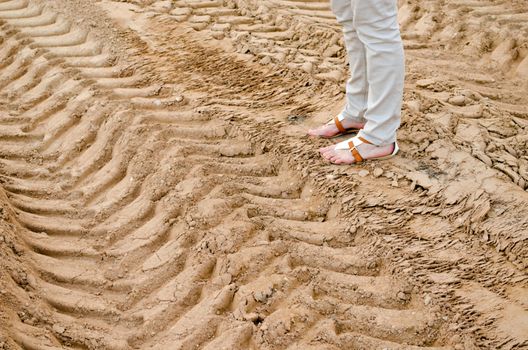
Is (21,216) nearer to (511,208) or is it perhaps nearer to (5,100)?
(5,100)

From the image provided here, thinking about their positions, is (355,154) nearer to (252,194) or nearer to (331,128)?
(331,128)

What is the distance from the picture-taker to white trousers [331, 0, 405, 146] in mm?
2713

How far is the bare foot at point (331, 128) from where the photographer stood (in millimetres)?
3303

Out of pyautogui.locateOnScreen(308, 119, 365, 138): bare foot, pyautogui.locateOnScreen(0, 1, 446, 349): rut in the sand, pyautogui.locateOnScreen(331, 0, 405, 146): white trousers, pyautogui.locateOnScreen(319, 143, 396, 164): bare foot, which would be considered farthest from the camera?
pyautogui.locateOnScreen(308, 119, 365, 138): bare foot

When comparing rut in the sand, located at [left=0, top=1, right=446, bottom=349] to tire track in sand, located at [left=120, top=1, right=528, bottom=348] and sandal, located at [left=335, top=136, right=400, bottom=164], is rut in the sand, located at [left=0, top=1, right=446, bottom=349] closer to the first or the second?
tire track in sand, located at [left=120, top=1, right=528, bottom=348]

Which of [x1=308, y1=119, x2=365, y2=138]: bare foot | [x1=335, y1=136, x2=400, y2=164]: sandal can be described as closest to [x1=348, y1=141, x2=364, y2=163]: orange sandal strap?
[x1=335, y1=136, x2=400, y2=164]: sandal

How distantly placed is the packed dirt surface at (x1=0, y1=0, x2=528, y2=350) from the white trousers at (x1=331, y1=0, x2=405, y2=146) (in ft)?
0.81

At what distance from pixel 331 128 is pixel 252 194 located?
2.06 feet

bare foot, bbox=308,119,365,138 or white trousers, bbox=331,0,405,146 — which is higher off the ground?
white trousers, bbox=331,0,405,146

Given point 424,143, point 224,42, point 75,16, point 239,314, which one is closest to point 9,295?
point 239,314

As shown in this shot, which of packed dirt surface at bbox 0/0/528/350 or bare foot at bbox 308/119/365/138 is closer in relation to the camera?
packed dirt surface at bbox 0/0/528/350

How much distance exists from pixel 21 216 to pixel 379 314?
5.97ft

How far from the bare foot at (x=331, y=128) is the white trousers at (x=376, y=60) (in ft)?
0.50

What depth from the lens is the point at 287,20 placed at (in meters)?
4.67
